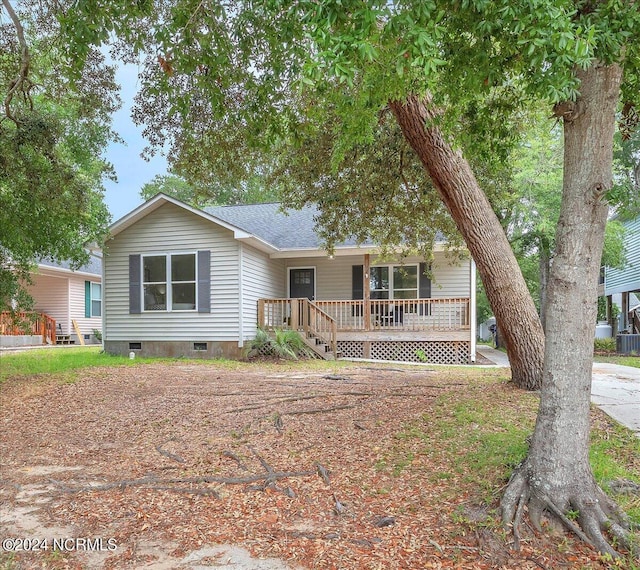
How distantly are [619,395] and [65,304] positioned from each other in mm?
19915

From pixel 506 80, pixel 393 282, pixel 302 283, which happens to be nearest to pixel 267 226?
pixel 302 283

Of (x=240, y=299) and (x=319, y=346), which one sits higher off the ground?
(x=240, y=299)

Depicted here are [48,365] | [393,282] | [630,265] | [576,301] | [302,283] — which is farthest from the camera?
[630,265]

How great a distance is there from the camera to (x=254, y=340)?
12133 millimetres

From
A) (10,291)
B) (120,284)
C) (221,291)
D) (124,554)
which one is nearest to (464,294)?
(221,291)

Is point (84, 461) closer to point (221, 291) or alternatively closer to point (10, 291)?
point (10, 291)

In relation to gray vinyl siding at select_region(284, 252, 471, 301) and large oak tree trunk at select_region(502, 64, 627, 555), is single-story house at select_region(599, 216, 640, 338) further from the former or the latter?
large oak tree trunk at select_region(502, 64, 627, 555)

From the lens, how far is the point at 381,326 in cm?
1356

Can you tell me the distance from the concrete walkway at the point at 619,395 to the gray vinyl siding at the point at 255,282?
8.22 m

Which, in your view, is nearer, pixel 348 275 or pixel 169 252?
pixel 169 252

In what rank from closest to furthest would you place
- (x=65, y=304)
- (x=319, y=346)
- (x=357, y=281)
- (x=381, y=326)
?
(x=319, y=346), (x=381, y=326), (x=357, y=281), (x=65, y=304)

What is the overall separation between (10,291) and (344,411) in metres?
6.78

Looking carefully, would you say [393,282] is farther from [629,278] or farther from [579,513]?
[579,513]

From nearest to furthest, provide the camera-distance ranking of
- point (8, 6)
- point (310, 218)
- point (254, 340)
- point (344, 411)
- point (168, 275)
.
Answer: point (344, 411) → point (8, 6) → point (254, 340) → point (168, 275) → point (310, 218)
